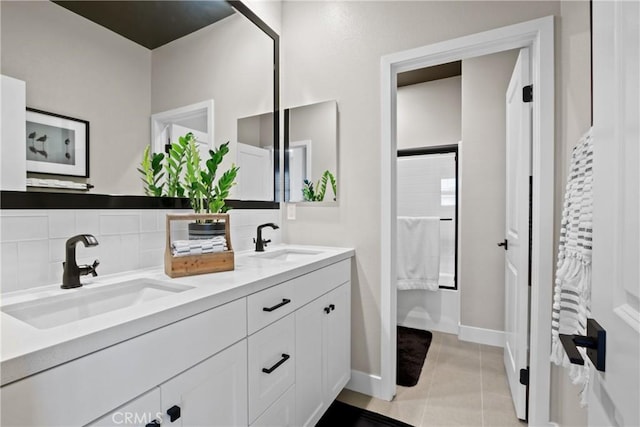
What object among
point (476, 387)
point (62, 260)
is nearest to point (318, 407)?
point (476, 387)

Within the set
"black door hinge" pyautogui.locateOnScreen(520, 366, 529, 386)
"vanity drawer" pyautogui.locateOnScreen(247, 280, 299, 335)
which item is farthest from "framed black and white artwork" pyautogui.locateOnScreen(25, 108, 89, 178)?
"black door hinge" pyautogui.locateOnScreen(520, 366, 529, 386)

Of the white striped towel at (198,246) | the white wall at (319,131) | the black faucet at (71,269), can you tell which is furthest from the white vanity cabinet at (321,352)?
the black faucet at (71,269)

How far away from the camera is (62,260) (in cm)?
113

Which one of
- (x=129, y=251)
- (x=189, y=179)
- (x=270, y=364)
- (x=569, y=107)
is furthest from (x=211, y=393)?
(x=569, y=107)

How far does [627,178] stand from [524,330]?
1.50m

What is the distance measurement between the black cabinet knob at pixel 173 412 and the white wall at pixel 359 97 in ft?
4.39

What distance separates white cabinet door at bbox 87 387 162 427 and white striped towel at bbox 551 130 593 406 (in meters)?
1.24

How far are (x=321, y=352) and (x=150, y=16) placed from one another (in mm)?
1800

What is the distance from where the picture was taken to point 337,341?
1807mm

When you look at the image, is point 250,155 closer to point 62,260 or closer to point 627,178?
point 62,260

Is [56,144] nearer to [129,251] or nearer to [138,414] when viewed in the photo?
[129,251]

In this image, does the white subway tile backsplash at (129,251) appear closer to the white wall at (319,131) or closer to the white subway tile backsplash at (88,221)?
the white subway tile backsplash at (88,221)

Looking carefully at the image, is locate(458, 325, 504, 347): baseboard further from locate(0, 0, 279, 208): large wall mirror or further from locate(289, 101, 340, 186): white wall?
locate(0, 0, 279, 208): large wall mirror

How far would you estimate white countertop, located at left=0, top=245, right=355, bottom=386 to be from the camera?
59 cm
